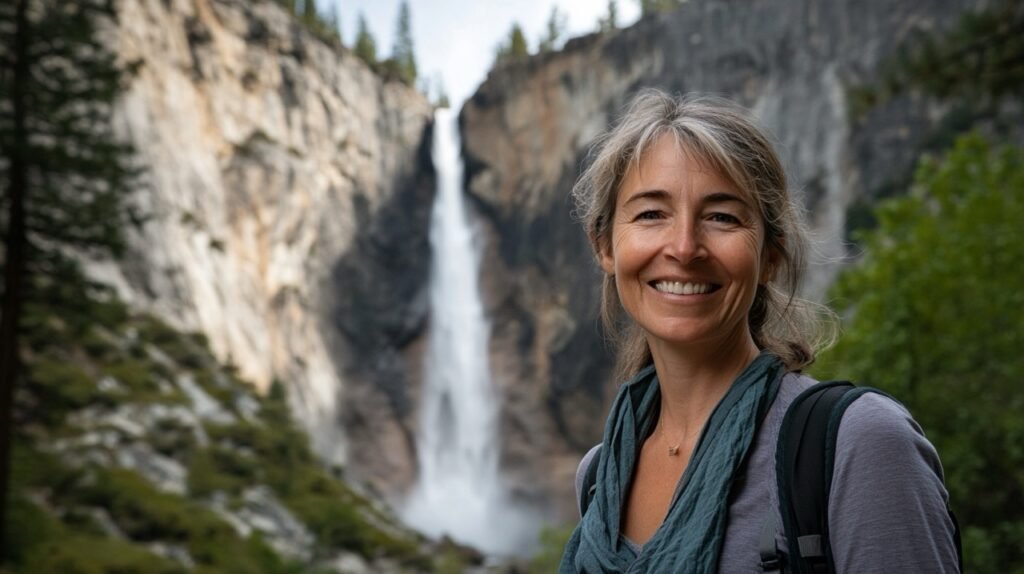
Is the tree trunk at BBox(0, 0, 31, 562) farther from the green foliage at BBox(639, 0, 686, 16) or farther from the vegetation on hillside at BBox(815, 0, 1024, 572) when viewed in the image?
the green foliage at BBox(639, 0, 686, 16)

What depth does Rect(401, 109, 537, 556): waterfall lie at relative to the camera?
1875 inches

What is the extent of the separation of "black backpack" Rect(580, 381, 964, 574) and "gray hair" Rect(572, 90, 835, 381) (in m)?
0.35

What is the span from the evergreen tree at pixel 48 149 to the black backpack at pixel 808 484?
15.4 metres

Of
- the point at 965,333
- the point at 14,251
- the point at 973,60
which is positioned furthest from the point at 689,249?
the point at 14,251

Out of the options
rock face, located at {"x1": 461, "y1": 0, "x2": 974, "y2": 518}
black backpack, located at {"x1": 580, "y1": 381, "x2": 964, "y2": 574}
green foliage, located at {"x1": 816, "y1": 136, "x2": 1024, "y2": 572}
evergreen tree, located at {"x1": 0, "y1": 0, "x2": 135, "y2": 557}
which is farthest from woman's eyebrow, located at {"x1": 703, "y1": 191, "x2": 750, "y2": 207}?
rock face, located at {"x1": 461, "y1": 0, "x2": 974, "y2": 518}

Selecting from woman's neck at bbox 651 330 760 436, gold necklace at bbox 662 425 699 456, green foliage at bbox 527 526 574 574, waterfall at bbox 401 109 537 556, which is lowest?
gold necklace at bbox 662 425 699 456

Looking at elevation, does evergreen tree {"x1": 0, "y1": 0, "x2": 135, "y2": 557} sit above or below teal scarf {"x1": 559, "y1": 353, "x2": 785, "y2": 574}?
above

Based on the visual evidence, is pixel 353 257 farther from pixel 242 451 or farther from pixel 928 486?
pixel 928 486

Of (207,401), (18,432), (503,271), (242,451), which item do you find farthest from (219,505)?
(503,271)

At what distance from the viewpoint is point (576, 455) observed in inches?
1896

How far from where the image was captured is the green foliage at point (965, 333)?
40.5 ft

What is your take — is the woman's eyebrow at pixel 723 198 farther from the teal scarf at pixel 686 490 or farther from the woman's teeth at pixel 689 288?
the teal scarf at pixel 686 490

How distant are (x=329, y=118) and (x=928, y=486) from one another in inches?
2055

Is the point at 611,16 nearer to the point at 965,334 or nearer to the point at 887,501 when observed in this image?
the point at 965,334
